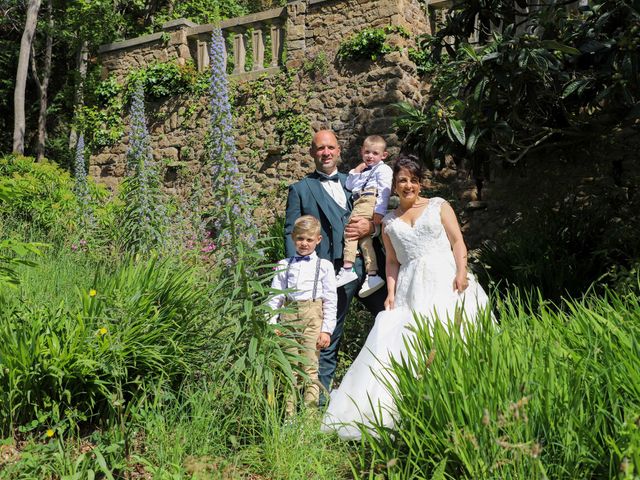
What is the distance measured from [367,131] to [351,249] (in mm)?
4456

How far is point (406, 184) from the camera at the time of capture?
399 cm

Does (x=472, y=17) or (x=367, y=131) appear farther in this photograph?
(x=367, y=131)

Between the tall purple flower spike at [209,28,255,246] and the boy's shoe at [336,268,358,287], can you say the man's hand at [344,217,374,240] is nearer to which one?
the boy's shoe at [336,268,358,287]

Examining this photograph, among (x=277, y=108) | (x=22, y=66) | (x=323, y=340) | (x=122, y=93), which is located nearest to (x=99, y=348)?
(x=323, y=340)

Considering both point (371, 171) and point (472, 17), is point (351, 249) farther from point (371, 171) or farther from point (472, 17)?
point (472, 17)

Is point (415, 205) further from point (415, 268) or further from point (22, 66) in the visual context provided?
point (22, 66)

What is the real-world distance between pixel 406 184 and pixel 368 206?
0.46m

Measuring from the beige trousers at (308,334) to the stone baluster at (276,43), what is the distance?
642 centimetres

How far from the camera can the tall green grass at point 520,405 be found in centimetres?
228

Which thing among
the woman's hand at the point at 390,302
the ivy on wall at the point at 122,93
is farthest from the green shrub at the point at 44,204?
the woman's hand at the point at 390,302

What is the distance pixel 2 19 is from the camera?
60.1 ft

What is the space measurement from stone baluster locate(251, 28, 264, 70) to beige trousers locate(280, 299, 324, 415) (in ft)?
21.5

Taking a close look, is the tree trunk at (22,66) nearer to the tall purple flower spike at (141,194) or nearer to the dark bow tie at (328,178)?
the tall purple flower spike at (141,194)

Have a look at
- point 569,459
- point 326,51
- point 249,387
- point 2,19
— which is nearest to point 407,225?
point 249,387
